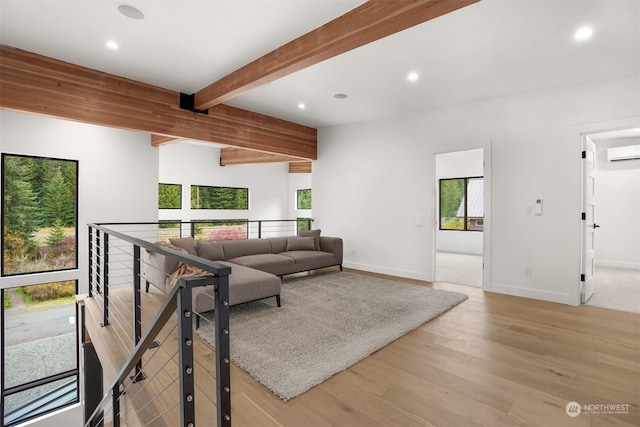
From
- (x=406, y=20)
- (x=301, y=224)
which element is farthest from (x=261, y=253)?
(x=301, y=224)

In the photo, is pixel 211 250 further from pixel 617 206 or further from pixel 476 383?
pixel 617 206

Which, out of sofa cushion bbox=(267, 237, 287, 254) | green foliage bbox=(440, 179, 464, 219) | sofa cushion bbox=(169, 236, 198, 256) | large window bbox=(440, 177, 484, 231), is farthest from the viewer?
green foliage bbox=(440, 179, 464, 219)

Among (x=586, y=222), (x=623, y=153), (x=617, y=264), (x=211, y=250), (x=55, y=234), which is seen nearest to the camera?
(x=586, y=222)

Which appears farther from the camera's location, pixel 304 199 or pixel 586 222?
pixel 304 199

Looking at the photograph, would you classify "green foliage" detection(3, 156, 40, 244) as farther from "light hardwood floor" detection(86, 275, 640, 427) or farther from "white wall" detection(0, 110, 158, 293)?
"light hardwood floor" detection(86, 275, 640, 427)

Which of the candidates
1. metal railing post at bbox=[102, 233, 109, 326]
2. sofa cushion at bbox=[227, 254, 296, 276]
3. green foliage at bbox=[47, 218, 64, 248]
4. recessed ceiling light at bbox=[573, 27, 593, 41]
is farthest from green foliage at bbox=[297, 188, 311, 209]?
recessed ceiling light at bbox=[573, 27, 593, 41]

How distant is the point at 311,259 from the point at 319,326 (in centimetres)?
202

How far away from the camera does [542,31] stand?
2674mm

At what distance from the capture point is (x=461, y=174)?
8.19 meters

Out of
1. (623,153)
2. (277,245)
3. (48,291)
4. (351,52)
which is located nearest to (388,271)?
(277,245)

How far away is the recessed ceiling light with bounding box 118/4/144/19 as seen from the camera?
2417mm

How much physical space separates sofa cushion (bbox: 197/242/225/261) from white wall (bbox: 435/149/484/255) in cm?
585

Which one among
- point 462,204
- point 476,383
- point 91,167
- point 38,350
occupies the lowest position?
point 38,350

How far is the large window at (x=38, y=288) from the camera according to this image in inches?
177
